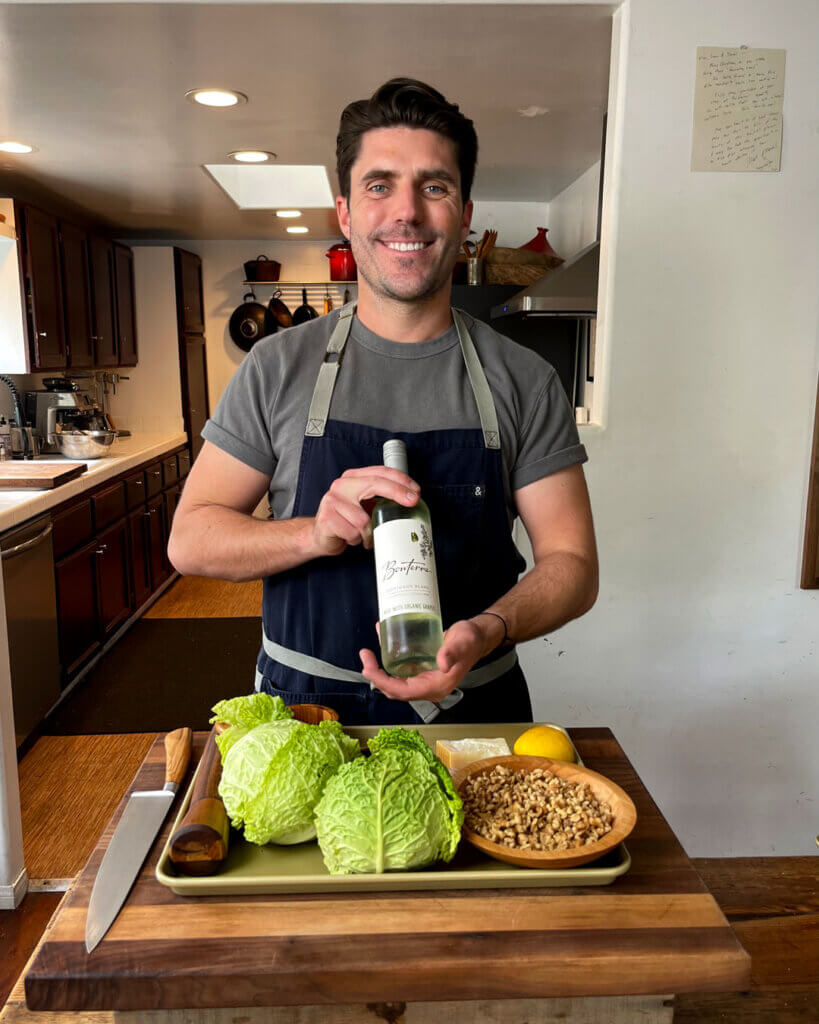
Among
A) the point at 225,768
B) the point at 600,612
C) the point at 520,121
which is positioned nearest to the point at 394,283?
the point at 225,768

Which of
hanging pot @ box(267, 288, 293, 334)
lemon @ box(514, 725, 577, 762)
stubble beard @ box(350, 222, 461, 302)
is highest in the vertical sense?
hanging pot @ box(267, 288, 293, 334)

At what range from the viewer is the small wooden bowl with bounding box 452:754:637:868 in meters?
0.90

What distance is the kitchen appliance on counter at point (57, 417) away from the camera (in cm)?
485

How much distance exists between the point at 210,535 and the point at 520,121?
2.54 meters

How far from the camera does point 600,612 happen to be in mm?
2391

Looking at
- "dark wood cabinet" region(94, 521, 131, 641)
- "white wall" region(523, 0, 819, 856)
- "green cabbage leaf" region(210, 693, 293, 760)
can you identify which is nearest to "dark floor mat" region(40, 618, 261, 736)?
"dark wood cabinet" region(94, 521, 131, 641)

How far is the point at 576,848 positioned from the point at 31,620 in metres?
2.98

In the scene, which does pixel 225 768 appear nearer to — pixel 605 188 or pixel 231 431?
pixel 231 431

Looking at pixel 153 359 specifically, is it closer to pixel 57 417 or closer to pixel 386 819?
pixel 57 417

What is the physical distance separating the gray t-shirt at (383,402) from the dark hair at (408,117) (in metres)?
0.28

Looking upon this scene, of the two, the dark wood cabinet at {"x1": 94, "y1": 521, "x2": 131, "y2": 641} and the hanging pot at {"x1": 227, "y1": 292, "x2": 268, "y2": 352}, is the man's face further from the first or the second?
the hanging pot at {"x1": 227, "y1": 292, "x2": 268, "y2": 352}

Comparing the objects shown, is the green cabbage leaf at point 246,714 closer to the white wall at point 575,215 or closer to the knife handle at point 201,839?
the knife handle at point 201,839

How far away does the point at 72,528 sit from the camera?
394 cm

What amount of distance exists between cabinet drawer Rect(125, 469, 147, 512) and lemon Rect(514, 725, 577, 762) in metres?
4.01
